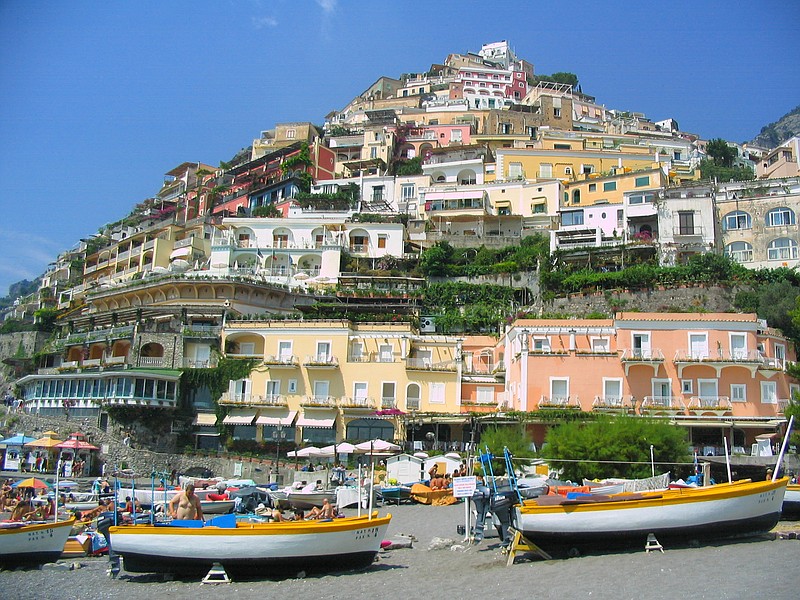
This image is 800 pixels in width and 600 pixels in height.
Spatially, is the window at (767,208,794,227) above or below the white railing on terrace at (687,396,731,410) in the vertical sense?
above

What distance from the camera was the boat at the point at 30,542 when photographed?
63.5ft

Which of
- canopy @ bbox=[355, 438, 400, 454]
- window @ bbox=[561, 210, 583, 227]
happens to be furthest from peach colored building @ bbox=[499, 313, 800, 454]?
window @ bbox=[561, 210, 583, 227]

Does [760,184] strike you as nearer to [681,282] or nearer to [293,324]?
[681,282]

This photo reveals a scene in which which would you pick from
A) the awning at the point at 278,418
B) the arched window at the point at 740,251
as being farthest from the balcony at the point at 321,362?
the arched window at the point at 740,251

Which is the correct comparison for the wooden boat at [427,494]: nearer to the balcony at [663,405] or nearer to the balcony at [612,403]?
the balcony at [612,403]

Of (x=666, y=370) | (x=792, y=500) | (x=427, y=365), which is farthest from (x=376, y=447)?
(x=792, y=500)

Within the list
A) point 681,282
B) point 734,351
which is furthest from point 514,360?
point 681,282

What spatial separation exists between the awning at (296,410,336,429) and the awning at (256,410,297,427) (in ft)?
1.58

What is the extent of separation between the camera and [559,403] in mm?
37969

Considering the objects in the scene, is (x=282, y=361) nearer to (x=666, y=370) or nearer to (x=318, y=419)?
(x=318, y=419)

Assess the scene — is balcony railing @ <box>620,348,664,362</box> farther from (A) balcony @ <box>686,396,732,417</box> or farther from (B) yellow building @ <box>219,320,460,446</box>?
(B) yellow building @ <box>219,320,460,446</box>

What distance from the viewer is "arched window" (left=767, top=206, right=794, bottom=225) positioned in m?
52.6

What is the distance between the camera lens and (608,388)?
38.7 meters

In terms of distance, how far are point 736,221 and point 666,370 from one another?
20.7 metres
